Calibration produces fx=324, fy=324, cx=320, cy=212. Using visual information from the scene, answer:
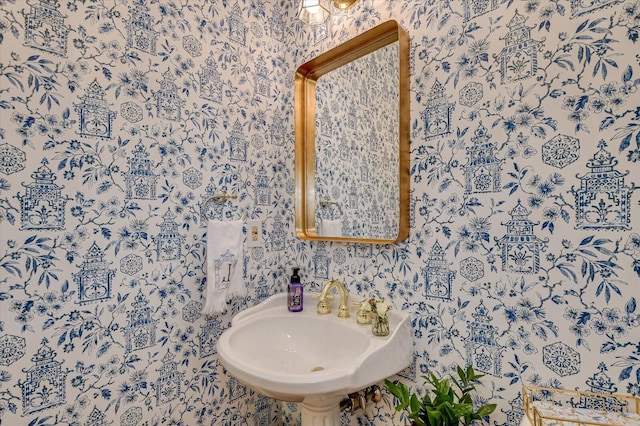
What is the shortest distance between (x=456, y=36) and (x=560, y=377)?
104cm

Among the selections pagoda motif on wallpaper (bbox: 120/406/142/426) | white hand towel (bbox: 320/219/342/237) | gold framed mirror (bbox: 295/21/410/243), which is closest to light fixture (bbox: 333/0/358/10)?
gold framed mirror (bbox: 295/21/410/243)

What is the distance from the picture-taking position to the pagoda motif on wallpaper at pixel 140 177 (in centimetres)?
112

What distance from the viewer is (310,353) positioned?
1.29 metres

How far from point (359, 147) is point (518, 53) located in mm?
607

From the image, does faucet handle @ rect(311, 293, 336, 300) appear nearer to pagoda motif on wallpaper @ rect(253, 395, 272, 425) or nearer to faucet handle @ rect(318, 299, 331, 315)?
faucet handle @ rect(318, 299, 331, 315)

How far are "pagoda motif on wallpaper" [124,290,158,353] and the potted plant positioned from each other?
838mm

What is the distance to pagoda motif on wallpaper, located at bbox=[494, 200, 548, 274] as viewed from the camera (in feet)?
2.93

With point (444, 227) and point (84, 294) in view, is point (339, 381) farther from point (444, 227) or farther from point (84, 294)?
point (84, 294)

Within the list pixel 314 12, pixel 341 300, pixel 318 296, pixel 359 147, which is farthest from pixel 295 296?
pixel 314 12

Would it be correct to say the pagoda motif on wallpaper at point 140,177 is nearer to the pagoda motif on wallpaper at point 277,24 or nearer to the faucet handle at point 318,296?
the faucet handle at point 318,296

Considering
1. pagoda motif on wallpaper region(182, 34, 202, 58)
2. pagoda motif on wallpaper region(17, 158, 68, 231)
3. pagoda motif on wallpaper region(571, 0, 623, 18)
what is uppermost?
pagoda motif on wallpaper region(182, 34, 202, 58)

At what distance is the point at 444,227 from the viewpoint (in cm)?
107

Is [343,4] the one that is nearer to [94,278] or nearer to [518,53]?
[518,53]

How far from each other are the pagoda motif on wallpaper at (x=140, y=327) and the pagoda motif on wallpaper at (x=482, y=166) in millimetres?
1161
